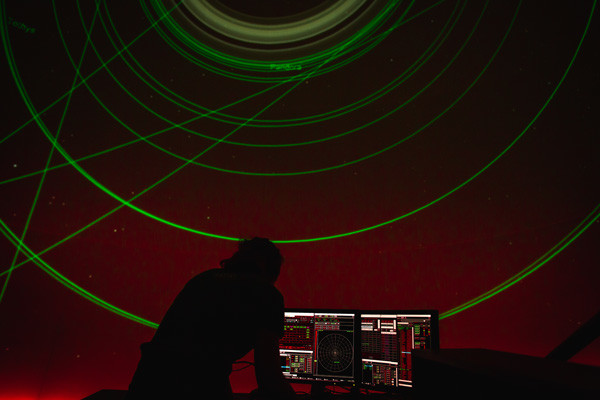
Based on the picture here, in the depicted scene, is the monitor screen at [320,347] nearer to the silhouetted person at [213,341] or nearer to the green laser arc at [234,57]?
the silhouetted person at [213,341]

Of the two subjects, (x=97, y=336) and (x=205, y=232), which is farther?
(x=205, y=232)

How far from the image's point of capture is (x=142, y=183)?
290 cm

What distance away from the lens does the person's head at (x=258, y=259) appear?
4.82ft

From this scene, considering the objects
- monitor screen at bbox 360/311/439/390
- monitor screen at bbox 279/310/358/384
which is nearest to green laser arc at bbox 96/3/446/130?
monitor screen at bbox 279/310/358/384

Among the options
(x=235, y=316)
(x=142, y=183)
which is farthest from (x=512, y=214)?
(x=142, y=183)

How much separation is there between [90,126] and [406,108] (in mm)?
2277

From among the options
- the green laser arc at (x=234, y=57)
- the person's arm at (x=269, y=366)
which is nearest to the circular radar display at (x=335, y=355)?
the person's arm at (x=269, y=366)

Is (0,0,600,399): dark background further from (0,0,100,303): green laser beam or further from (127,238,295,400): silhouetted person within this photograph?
(127,238,295,400): silhouetted person

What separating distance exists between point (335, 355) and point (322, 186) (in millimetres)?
1238

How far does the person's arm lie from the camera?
4.09 feet

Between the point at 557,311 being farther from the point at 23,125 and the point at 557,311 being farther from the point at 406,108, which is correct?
the point at 23,125

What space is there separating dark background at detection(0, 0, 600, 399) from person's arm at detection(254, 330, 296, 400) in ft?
4.85

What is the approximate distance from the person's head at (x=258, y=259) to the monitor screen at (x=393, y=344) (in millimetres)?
873

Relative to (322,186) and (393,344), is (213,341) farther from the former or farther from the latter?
(322,186)
